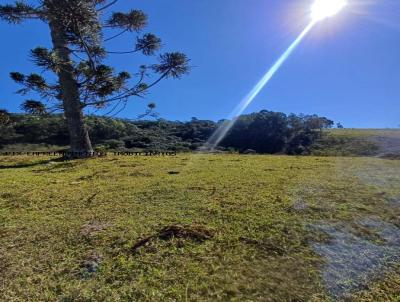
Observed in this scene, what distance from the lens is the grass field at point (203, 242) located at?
9.25ft

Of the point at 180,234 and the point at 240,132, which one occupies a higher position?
the point at 240,132

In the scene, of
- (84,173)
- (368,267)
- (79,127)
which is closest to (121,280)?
(368,267)

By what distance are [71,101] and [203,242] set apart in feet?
32.8

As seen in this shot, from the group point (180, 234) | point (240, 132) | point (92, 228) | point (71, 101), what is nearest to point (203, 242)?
point (180, 234)

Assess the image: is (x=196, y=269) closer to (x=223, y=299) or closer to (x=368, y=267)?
(x=223, y=299)

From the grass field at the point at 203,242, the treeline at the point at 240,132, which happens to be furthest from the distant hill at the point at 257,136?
the grass field at the point at 203,242

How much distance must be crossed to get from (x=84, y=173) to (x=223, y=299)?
6.30 metres

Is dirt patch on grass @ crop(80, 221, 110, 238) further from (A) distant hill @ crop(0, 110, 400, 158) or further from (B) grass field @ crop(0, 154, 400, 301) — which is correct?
(A) distant hill @ crop(0, 110, 400, 158)

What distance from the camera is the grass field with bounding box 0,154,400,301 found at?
9.25 ft

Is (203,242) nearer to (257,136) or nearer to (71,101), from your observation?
(71,101)

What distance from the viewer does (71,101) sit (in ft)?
39.9

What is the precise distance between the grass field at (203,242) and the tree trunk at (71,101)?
6251mm

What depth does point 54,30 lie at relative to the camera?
486 inches

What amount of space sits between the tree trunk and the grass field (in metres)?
6.25
